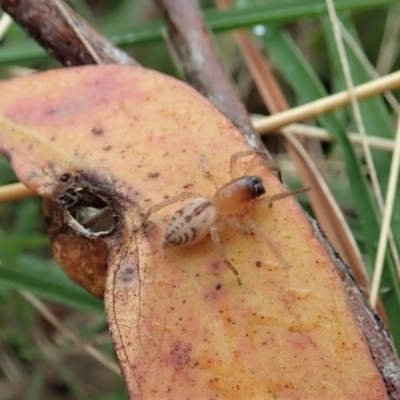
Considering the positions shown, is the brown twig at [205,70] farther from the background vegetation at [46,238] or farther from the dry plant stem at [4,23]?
the dry plant stem at [4,23]

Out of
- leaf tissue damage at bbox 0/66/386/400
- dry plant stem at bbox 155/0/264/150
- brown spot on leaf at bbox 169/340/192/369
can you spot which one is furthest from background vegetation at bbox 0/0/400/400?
brown spot on leaf at bbox 169/340/192/369

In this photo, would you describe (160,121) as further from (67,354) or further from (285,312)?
(67,354)

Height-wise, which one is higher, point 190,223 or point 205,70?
point 205,70

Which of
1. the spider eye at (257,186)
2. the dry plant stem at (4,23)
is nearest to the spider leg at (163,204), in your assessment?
the spider eye at (257,186)

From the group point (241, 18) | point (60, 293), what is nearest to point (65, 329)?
point (60, 293)

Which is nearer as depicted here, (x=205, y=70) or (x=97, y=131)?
(x=97, y=131)

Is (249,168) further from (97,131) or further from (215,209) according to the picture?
(97,131)

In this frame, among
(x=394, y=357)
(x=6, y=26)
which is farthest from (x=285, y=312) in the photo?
(x=6, y=26)

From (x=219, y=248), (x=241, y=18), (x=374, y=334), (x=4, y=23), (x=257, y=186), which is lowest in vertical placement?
(x=374, y=334)

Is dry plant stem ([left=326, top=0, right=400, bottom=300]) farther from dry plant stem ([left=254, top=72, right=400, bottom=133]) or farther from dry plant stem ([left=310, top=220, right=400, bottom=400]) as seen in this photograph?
dry plant stem ([left=310, top=220, right=400, bottom=400])
